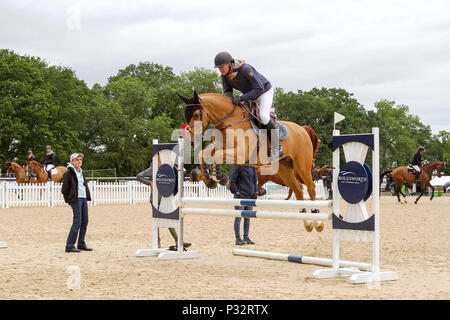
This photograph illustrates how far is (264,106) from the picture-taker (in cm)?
725

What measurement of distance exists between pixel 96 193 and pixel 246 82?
17535mm

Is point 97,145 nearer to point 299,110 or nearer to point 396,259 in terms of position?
point 299,110

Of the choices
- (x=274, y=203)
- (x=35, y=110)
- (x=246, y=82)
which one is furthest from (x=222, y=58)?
(x=35, y=110)

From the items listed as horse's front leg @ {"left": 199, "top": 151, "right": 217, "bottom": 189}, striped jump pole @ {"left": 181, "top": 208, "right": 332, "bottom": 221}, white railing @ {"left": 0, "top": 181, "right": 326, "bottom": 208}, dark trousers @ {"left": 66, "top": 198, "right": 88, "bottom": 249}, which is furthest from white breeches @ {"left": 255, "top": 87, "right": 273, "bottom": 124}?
white railing @ {"left": 0, "top": 181, "right": 326, "bottom": 208}

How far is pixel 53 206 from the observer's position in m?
21.9

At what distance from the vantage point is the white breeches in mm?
7156

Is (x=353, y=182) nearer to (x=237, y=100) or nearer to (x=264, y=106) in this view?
(x=264, y=106)

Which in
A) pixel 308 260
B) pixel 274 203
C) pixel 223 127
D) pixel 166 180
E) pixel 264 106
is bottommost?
pixel 308 260

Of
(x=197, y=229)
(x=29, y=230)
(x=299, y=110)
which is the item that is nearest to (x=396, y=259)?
(x=197, y=229)

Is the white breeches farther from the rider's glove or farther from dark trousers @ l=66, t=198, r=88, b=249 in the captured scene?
dark trousers @ l=66, t=198, r=88, b=249

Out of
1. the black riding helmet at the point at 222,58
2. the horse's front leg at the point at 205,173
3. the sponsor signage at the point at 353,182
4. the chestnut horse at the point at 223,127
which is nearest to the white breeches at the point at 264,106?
the chestnut horse at the point at 223,127

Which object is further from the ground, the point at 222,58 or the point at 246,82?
the point at 222,58

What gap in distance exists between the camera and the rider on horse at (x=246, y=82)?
22.9ft

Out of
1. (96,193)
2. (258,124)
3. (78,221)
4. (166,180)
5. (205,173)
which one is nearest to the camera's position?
(205,173)
